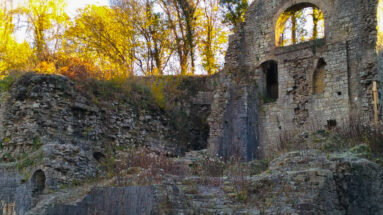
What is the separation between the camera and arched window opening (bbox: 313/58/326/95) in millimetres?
18531

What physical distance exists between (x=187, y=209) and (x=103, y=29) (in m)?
20.7

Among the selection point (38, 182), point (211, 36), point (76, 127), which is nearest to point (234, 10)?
point (211, 36)

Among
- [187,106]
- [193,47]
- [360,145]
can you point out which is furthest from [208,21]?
[360,145]

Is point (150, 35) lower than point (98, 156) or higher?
higher

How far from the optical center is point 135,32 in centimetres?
2927

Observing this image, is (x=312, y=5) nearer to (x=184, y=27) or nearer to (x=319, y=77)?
(x=319, y=77)

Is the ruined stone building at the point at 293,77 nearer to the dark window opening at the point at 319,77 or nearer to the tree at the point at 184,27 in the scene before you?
the dark window opening at the point at 319,77

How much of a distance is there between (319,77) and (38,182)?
1054 centimetres

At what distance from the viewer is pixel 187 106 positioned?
21.8 meters

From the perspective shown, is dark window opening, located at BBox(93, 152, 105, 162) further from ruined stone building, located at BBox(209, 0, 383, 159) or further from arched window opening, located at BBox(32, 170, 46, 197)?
ruined stone building, located at BBox(209, 0, 383, 159)

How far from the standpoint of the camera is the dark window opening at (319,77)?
18.5 metres

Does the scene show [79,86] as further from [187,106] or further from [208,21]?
[208,21]

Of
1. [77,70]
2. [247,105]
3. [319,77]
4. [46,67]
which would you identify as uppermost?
[46,67]

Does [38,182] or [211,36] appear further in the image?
[211,36]
